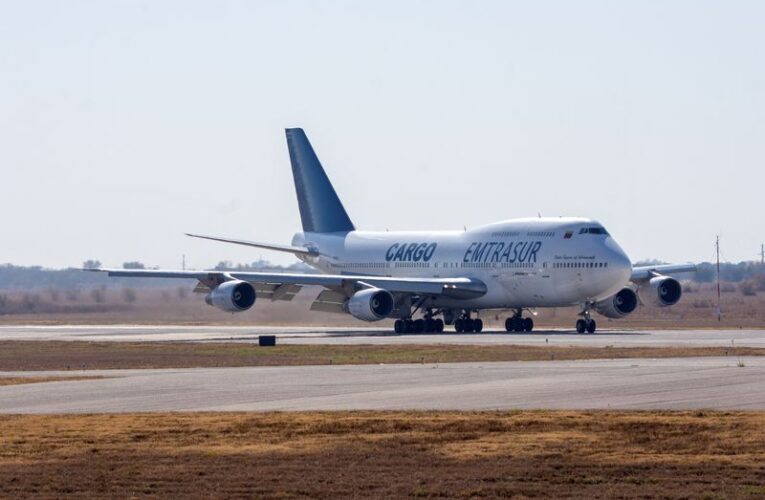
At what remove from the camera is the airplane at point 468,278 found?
66188 millimetres

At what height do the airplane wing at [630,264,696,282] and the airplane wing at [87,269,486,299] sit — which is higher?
the airplane wing at [630,264,696,282]

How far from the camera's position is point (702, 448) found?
71.3 ft

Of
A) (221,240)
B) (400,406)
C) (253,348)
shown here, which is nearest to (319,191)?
(221,240)

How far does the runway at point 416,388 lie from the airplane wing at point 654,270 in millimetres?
30497

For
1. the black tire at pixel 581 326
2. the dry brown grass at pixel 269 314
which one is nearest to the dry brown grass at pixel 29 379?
the black tire at pixel 581 326

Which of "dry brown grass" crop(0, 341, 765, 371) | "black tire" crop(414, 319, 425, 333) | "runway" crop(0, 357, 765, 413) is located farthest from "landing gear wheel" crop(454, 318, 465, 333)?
"runway" crop(0, 357, 765, 413)

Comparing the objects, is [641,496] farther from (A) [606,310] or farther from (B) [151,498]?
(A) [606,310]

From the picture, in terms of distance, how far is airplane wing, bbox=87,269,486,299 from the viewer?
224 feet

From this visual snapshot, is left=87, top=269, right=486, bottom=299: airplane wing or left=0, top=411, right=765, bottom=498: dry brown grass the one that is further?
left=87, top=269, right=486, bottom=299: airplane wing

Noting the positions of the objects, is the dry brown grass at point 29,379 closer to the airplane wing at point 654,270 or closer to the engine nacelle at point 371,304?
the engine nacelle at point 371,304

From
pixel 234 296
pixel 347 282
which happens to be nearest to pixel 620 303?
pixel 347 282

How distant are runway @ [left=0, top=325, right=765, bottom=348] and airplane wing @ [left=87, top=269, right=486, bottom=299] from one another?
7.21 feet

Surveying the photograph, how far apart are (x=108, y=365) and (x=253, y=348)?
9.29 metres

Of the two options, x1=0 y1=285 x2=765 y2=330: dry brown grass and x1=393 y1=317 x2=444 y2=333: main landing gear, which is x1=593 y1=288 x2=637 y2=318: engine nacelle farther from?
x1=393 y1=317 x2=444 y2=333: main landing gear
